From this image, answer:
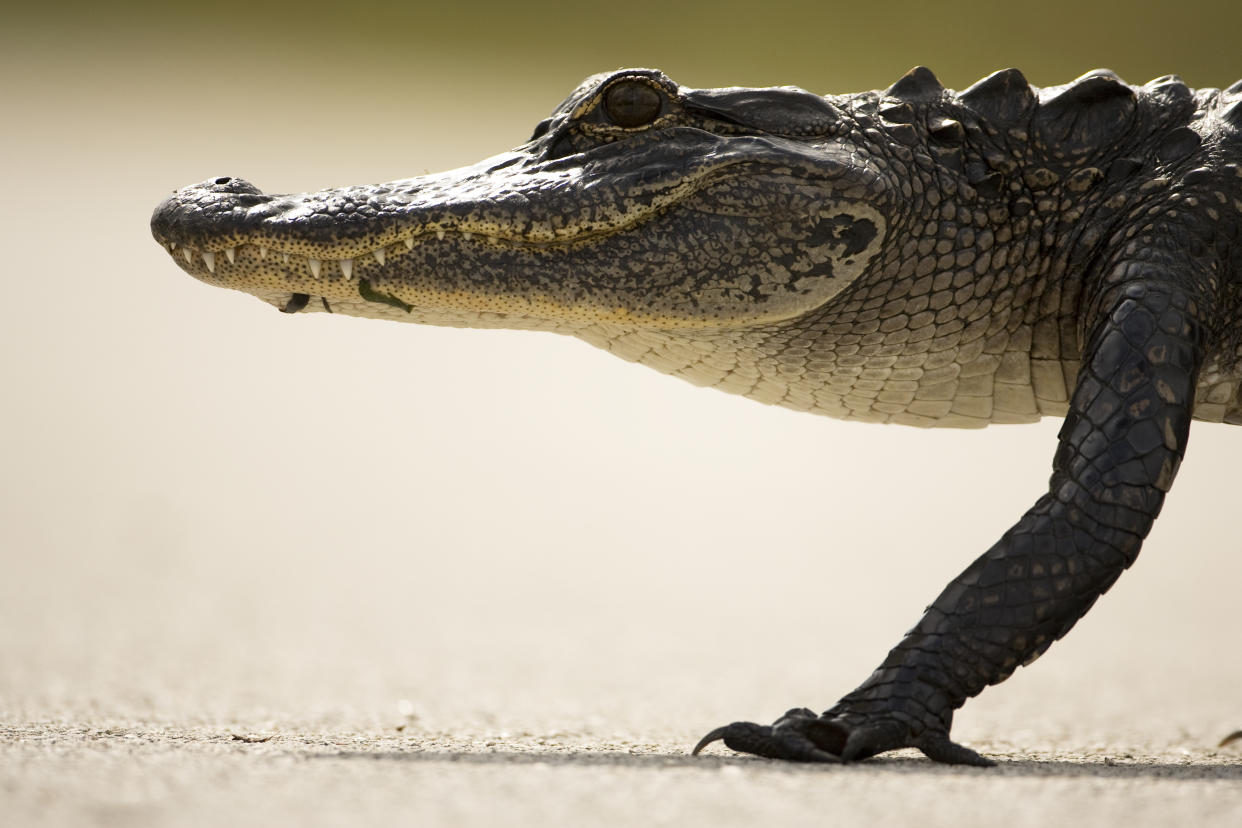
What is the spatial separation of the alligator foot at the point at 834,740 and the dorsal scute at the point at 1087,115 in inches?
47.1

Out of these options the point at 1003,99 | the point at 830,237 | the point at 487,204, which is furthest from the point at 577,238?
the point at 1003,99

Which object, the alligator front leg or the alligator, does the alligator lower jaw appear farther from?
the alligator front leg

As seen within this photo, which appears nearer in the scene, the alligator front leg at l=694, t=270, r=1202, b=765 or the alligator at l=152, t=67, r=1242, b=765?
the alligator front leg at l=694, t=270, r=1202, b=765

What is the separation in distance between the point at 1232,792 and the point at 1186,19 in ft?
23.7

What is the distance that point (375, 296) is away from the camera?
90.5 inches

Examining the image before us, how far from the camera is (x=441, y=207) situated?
7.37ft

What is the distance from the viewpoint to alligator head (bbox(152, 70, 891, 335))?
88.4 inches

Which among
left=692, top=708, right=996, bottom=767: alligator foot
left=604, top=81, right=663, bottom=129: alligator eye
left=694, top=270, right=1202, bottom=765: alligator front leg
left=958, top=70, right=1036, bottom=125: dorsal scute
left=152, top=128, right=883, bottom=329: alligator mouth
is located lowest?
left=692, top=708, right=996, bottom=767: alligator foot

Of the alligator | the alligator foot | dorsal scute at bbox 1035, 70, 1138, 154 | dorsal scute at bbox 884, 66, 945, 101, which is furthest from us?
dorsal scute at bbox 884, 66, 945, 101

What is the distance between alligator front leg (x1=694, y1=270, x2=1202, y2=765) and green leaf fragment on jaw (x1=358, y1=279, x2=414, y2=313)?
998mm

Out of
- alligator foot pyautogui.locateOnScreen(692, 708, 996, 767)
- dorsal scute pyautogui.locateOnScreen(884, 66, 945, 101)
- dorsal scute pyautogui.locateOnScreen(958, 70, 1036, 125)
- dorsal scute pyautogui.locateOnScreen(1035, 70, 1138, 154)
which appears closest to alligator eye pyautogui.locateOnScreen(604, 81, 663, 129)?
dorsal scute pyautogui.locateOnScreen(884, 66, 945, 101)

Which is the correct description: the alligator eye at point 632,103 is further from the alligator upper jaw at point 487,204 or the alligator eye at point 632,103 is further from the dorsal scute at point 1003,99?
A: the dorsal scute at point 1003,99

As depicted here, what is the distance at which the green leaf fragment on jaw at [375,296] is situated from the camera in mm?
2281

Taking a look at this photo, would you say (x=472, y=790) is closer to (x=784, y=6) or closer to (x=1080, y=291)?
(x=1080, y=291)
